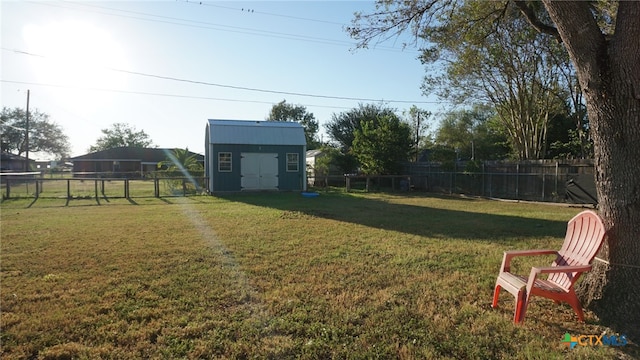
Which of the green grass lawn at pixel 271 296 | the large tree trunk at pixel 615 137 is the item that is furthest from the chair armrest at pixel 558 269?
the green grass lawn at pixel 271 296

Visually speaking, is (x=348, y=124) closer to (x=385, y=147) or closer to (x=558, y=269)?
(x=385, y=147)

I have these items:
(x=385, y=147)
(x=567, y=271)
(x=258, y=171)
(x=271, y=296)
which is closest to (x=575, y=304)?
(x=567, y=271)

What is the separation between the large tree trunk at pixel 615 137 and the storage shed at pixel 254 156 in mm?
16536

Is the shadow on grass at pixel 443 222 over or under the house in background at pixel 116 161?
under

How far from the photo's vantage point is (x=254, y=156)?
19.1 metres

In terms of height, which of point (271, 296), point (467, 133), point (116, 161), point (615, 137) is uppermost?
point (467, 133)

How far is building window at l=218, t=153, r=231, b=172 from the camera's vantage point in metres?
18.5

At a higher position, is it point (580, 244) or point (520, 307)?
point (580, 244)

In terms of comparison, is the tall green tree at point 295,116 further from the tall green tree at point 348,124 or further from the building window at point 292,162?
the building window at point 292,162

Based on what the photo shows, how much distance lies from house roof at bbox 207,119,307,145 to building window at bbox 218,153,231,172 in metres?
0.67

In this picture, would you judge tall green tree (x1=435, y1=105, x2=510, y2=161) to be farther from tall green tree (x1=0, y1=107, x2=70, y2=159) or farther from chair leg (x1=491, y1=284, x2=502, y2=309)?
tall green tree (x1=0, y1=107, x2=70, y2=159)

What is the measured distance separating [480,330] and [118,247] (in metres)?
5.80

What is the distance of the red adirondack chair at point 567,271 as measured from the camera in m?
3.36

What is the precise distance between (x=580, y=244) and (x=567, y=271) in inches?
25.4
